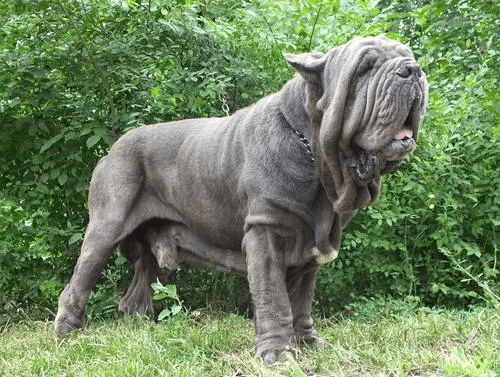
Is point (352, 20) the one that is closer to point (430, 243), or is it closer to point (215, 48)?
point (215, 48)

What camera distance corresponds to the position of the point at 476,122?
664cm

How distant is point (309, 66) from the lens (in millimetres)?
4137

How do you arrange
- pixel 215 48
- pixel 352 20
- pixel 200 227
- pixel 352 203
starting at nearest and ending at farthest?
pixel 352 203
pixel 200 227
pixel 352 20
pixel 215 48

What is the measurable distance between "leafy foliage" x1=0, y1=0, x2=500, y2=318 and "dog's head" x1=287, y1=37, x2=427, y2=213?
2.07 meters

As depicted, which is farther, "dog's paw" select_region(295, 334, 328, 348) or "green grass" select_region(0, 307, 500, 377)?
"dog's paw" select_region(295, 334, 328, 348)

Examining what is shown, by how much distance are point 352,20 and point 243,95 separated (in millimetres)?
1144

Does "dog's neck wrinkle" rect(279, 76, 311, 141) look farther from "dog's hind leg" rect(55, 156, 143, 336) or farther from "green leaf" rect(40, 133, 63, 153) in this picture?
"green leaf" rect(40, 133, 63, 153)

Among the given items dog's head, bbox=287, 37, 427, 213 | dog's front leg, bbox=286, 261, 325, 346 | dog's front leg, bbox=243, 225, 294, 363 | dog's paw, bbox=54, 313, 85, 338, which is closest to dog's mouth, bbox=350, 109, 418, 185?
dog's head, bbox=287, 37, 427, 213

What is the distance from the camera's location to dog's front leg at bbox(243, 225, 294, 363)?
14.0 feet

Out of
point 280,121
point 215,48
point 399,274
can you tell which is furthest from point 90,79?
point 399,274

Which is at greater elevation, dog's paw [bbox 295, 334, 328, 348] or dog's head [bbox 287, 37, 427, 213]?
dog's head [bbox 287, 37, 427, 213]

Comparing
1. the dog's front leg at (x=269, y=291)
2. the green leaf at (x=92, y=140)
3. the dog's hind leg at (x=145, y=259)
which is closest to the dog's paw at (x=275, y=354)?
the dog's front leg at (x=269, y=291)

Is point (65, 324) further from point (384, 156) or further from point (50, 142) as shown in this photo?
point (384, 156)

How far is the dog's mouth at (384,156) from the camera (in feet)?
12.5
